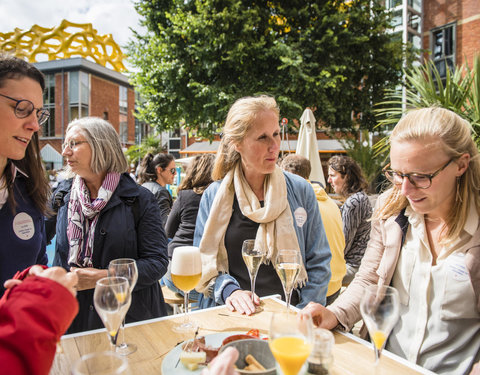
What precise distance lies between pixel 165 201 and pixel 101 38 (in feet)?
59.6

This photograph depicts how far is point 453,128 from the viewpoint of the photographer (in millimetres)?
1589

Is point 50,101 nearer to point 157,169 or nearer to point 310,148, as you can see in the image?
point 157,169

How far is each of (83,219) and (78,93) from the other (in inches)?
1200

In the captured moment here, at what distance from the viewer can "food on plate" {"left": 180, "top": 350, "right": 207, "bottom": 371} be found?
45.7 inches

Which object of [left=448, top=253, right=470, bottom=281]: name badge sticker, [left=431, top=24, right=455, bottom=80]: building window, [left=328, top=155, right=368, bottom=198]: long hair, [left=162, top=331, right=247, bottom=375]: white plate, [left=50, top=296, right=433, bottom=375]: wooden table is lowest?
[left=50, top=296, right=433, bottom=375]: wooden table

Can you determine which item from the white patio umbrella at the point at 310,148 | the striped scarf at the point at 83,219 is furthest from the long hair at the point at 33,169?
the white patio umbrella at the point at 310,148

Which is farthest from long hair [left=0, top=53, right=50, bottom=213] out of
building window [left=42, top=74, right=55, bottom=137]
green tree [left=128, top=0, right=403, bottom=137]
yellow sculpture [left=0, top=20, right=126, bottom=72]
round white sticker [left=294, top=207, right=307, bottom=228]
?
building window [left=42, top=74, right=55, bottom=137]

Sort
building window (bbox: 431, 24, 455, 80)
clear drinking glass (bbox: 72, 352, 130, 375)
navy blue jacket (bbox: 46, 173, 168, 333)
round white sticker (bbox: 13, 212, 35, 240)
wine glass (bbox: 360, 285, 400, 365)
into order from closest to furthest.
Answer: clear drinking glass (bbox: 72, 352, 130, 375)
wine glass (bbox: 360, 285, 400, 365)
round white sticker (bbox: 13, 212, 35, 240)
navy blue jacket (bbox: 46, 173, 168, 333)
building window (bbox: 431, 24, 455, 80)

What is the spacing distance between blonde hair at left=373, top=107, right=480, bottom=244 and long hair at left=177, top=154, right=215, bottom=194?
7.98 ft

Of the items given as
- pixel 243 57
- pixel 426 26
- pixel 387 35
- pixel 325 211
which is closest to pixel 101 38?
pixel 243 57

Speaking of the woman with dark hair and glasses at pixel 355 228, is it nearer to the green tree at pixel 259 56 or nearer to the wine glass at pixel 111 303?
the wine glass at pixel 111 303

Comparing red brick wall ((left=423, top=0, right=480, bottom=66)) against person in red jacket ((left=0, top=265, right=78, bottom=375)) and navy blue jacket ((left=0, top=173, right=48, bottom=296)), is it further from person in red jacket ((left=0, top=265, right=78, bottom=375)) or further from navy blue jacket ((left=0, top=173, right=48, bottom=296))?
person in red jacket ((left=0, top=265, right=78, bottom=375))

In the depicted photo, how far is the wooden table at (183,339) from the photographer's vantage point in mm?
1199

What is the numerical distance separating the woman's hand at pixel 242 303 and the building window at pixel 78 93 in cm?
3065
